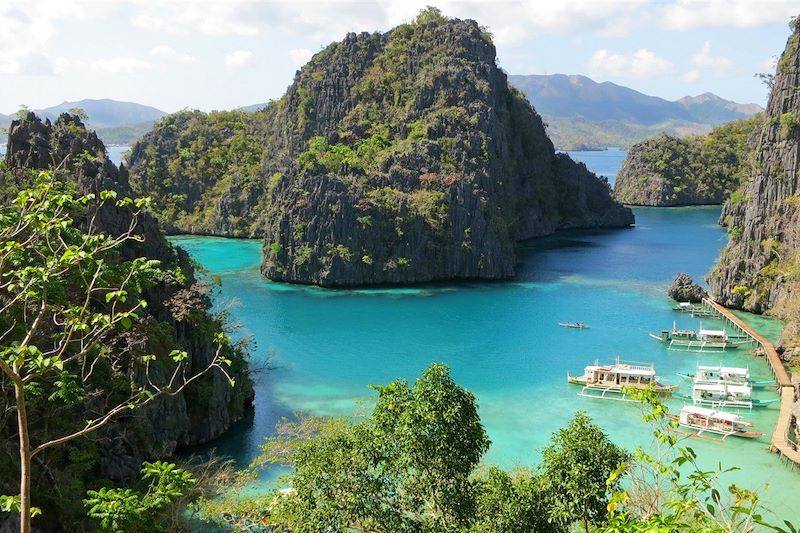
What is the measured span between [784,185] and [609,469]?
45.5m

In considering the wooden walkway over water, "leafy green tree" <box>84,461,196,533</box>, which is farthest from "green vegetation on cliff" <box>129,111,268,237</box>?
"leafy green tree" <box>84,461,196,533</box>

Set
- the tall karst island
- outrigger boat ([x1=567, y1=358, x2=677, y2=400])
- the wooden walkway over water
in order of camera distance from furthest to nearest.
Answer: the tall karst island
outrigger boat ([x1=567, y1=358, x2=677, y2=400])
the wooden walkway over water

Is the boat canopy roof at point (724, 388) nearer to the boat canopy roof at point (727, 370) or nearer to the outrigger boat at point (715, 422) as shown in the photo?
the boat canopy roof at point (727, 370)

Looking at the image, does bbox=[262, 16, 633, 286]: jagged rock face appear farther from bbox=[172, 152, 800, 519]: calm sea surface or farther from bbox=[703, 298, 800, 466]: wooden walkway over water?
bbox=[703, 298, 800, 466]: wooden walkway over water

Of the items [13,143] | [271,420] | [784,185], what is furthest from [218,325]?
[784,185]

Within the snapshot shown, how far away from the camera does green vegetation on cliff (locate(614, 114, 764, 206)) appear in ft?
410

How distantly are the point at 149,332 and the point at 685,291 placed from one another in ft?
139

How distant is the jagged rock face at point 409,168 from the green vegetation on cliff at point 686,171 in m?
34.7

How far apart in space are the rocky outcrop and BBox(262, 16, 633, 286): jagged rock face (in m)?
26.9

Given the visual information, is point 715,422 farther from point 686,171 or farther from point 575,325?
point 686,171

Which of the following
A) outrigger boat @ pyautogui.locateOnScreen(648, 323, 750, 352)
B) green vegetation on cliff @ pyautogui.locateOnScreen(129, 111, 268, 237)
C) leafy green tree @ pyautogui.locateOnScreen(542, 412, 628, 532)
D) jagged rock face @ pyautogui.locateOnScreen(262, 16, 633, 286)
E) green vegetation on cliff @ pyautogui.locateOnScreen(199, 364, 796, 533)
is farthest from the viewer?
green vegetation on cliff @ pyautogui.locateOnScreen(129, 111, 268, 237)

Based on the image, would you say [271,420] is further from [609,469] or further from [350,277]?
[350,277]

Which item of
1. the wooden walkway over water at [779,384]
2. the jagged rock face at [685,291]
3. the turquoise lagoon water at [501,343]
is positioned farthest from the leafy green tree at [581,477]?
the jagged rock face at [685,291]

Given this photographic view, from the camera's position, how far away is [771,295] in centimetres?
4816
